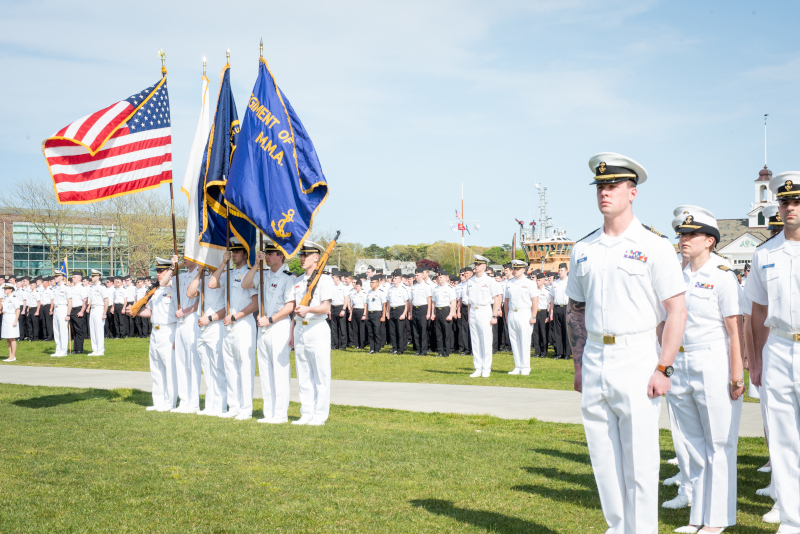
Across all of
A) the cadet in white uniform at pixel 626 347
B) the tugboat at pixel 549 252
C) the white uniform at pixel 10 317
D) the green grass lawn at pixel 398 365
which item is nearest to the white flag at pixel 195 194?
the green grass lawn at pixel 398 365

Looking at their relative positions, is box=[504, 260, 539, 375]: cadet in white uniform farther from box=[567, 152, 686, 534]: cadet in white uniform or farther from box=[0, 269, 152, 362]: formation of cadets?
box=[567, 152, 686, 534]: cadet in white uniform

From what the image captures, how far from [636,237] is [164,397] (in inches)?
327

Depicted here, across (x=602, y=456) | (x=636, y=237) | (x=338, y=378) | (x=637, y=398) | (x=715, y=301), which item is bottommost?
(x=338, y=378)

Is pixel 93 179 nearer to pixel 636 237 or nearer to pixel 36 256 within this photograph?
pixel 636 237

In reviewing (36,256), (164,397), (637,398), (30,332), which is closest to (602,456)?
(637,398)

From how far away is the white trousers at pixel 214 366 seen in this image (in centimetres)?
993

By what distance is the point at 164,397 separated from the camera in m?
10.5

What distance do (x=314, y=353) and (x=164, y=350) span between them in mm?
2876

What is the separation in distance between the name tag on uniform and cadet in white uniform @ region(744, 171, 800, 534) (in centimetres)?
136

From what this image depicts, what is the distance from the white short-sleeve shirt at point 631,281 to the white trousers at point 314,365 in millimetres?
5194

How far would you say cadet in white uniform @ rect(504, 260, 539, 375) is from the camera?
1490cm

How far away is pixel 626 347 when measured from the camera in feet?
13.1

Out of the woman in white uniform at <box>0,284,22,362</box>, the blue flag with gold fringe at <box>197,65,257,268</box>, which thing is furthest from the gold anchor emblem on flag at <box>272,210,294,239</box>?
the woman in white uniform at <box>0,284,22,362</box>

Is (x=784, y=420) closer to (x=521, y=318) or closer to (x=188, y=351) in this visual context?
(x=188, y=351)
